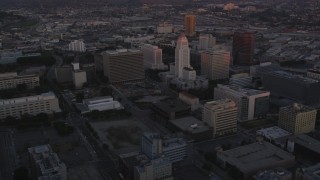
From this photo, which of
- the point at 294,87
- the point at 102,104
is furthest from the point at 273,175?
the point at 102,104

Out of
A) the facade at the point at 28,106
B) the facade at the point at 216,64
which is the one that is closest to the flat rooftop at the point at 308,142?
the facade at the point at 216,64

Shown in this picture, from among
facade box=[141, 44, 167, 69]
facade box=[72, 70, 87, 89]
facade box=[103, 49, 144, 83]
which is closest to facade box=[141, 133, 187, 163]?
facade box=[103, 49, 144, 83]

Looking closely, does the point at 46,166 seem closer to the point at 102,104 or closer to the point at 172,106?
the point at 172,106

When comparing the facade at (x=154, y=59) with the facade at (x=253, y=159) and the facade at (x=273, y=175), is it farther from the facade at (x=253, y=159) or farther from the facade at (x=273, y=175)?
the facade at (x=273, y=175)

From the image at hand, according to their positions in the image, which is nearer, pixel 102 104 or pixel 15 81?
pixel 102 104

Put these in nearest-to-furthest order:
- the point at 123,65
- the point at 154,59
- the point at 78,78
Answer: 1. the point at 78,78
2. the point at 123,65
3. the point at 154,59

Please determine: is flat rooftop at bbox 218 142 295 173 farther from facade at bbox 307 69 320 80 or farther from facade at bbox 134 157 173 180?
facade at bbox 307 69 320 80
